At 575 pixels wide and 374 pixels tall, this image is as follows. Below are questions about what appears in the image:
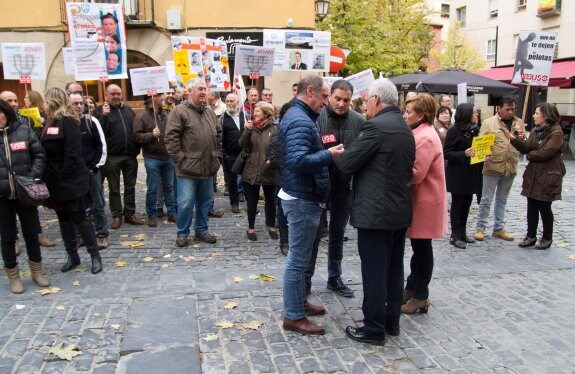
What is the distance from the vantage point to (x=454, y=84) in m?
11.3

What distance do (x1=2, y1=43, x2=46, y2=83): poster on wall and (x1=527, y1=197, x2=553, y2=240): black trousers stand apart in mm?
7976

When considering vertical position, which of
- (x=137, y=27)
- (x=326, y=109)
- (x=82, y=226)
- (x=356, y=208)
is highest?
(x=137, y=27)

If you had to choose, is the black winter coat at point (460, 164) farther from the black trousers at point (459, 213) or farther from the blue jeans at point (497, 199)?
the blue jeans at point (497, 199)

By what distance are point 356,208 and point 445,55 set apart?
1237 inches

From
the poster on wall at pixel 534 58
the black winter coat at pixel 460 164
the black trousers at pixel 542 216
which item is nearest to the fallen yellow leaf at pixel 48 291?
the black winter coat at pixel 460 164

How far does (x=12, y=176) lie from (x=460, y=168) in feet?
17.4

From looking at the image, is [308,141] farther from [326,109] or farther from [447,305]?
[447,305]

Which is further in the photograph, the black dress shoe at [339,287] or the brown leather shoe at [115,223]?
the brown leather shoe at [115,223]

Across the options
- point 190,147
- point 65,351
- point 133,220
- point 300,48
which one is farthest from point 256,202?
point 300,48

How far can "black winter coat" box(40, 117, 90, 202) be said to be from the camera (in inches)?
212

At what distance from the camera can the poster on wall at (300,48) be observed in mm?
10359

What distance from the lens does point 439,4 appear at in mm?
54406

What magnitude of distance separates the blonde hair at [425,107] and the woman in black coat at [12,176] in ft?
12.2

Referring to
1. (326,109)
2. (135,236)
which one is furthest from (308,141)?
(135,236)
